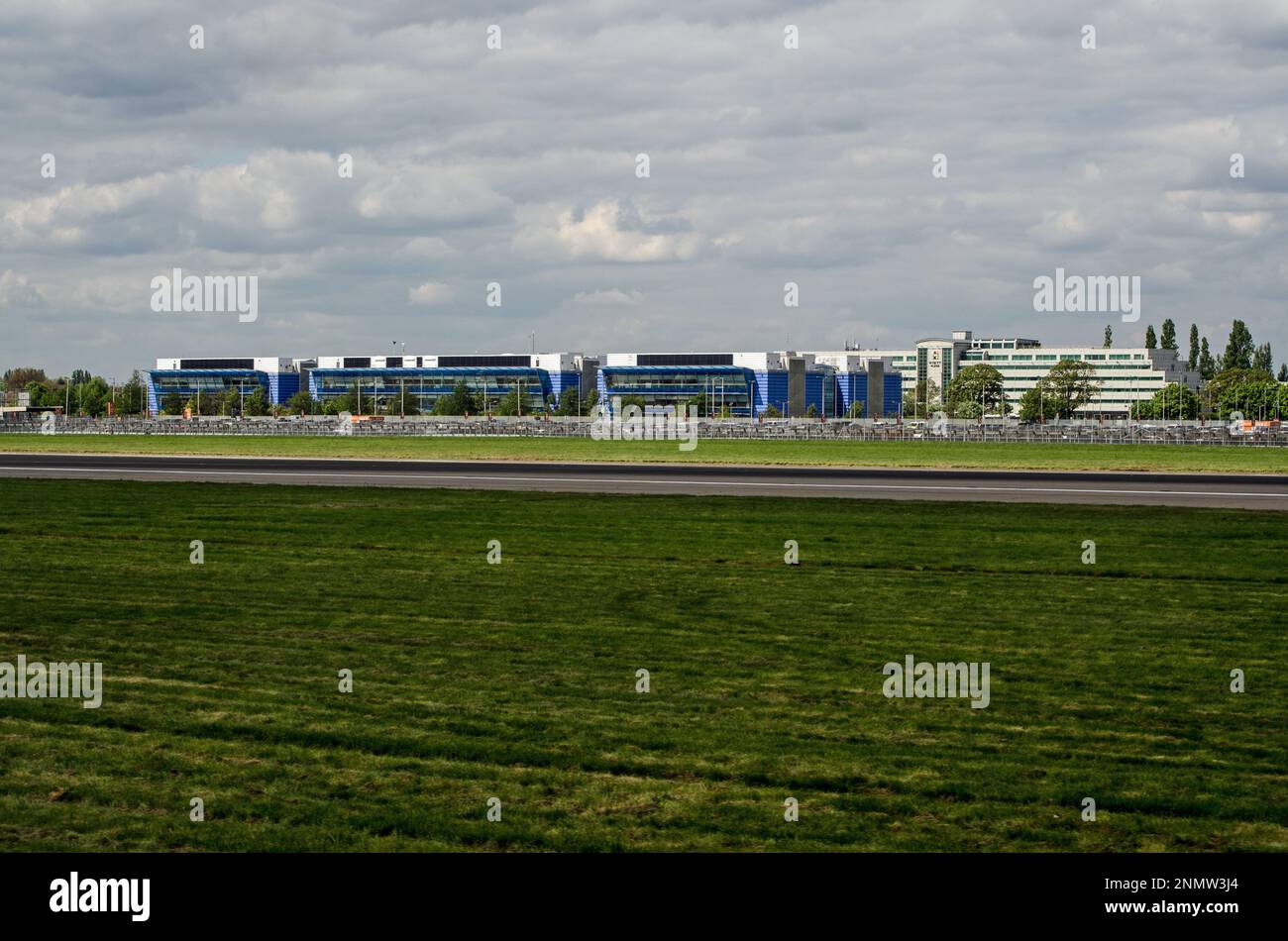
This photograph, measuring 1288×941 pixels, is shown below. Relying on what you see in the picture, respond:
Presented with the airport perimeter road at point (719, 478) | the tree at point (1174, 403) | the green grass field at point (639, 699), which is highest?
the tree at point (1174, 403)

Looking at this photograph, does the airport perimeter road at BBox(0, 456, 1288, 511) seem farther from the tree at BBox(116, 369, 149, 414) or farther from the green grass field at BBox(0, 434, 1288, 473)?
the tree at BBox(116, 369, 149, 414)

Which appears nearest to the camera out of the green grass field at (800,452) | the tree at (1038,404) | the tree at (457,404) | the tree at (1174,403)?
the green grass field at (800,452)

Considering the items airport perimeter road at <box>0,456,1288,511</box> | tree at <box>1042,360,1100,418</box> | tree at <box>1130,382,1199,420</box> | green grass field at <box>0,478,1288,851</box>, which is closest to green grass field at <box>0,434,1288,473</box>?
airport perimeter road at <box>0,456,1288,511</box>

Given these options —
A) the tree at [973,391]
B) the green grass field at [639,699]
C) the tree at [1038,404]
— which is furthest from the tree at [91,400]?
the green grass field at [639,699]

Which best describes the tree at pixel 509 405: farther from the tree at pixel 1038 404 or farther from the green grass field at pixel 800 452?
the green grass field at pixel 800 452

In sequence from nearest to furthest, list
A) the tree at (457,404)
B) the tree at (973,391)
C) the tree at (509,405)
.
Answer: the tree at (457,404)
the tree at (973,391)
the tree at (509,405)

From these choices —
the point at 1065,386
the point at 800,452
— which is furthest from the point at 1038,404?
the point at 800,452

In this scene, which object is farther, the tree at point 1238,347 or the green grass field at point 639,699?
the tree at point 1238,347

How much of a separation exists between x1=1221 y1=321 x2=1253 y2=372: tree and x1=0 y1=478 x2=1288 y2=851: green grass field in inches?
7409

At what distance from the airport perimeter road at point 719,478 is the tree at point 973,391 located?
13051 centimetres

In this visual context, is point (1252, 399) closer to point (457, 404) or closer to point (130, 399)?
point (457, 404)

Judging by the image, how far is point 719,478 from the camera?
42219mm

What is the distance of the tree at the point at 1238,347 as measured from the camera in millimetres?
190250

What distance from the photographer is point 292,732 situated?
9.88 meters
